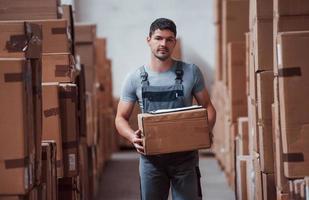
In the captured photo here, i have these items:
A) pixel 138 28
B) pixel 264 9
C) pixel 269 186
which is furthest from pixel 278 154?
pixel 138 28

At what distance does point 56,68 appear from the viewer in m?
3.73

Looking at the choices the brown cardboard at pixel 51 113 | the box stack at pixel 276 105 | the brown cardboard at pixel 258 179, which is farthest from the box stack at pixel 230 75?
the brown cardboard at pixel 51 113

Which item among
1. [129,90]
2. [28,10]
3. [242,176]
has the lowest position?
[242,176]

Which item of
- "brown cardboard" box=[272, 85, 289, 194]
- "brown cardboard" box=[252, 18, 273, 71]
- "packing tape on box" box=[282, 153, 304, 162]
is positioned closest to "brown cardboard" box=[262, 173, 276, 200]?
"brown cardboard" box=[272, 85, 289, 194]

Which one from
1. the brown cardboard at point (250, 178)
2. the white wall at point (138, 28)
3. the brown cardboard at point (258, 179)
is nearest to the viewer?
the brown cardboard at point (258, 179)

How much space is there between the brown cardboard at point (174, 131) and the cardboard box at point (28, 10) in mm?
1466

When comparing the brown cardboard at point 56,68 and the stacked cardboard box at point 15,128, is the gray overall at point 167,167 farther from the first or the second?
the brown cardboard at point 56,68

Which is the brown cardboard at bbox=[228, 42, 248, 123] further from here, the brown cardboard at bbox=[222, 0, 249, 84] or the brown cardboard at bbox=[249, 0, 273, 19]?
the brown cardboard at bbox=[249, 0, 273, 19]

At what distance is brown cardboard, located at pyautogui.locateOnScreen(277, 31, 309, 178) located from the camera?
9.19 ft

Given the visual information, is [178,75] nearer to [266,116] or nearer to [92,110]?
[266,116]

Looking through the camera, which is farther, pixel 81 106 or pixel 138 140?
pixel 81 106

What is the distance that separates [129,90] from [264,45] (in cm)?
82

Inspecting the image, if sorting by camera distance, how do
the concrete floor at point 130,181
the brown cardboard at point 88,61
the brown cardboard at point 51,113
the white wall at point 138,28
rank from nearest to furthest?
the brown cardboard at point 51,113 → the concrete floor at point 130,181 → the brown cardboard at point 88,61 → the white wall at point 138,28

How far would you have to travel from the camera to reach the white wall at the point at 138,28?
956 cm
